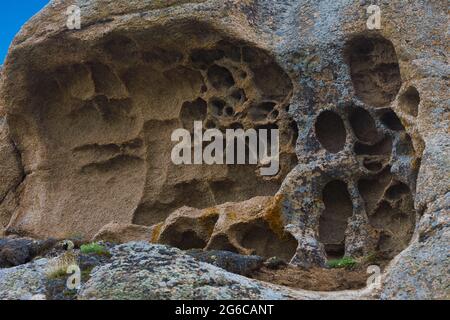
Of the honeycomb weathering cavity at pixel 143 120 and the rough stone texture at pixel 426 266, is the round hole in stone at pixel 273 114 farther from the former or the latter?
the rough stone texture at pixel 426 266

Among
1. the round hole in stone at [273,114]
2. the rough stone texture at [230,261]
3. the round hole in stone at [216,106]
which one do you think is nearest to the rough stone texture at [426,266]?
the rough stone texture at [230,261]

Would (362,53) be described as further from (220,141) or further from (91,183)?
(91,183)

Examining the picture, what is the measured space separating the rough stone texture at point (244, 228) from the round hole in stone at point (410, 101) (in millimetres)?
2422

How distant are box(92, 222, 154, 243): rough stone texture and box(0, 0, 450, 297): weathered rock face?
2.47 ft

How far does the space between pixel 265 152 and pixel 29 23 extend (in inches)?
201

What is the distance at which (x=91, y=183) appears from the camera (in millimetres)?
18062

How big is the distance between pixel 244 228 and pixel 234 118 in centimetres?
238

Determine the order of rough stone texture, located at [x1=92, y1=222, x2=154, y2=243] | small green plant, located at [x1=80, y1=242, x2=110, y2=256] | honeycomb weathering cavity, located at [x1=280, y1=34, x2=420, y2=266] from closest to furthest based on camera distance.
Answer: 1. small green plant, located at [x1=80, y1=242, x2=110, y2=256]
2. honeycomb weathering cavity, located at [x1=280, y1=34, x2=420, y2=266]
3. rough stone texture, located at [x1=92, y1=222, x2=154, y2=243]

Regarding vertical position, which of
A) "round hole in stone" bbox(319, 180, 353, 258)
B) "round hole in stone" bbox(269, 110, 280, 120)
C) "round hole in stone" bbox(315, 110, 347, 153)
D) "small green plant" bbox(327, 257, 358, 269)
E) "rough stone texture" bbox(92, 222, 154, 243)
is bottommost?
"small green plant" bbox(327, 257, 358, 269)

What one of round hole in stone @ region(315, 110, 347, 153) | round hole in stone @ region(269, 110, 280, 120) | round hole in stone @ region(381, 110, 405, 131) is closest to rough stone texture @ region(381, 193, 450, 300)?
round hole in stone @ region(381, 110, 405, 131)

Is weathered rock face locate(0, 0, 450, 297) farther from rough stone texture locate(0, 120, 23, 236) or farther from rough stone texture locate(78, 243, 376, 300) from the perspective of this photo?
rough stone texture locate(78, 243, 376, 300)

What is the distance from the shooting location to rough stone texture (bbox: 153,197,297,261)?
47.3ft
